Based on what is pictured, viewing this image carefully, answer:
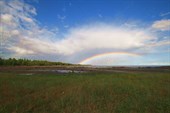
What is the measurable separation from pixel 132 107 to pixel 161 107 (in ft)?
5.98

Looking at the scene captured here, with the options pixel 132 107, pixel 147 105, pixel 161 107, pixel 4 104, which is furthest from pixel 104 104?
pixel 4 104

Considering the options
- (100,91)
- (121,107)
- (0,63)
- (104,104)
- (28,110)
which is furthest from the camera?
(0,63)

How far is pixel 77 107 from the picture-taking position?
370 inches

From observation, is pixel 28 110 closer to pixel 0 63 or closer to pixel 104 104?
pixel 104 104

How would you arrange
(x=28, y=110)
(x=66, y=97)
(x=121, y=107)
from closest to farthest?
(x=28, y=110) → (x=121, y=107) → (x=66, y=97)

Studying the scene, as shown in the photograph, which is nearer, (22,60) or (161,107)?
(161,107)

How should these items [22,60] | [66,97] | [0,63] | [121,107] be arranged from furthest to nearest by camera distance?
[22,60], [0,63], [66,97], [121,107]

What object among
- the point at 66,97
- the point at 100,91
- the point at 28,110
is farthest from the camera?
the point at 100,91

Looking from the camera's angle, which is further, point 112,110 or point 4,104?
point 4,104

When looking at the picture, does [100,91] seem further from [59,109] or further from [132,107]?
[59,109]

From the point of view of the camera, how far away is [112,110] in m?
8.84

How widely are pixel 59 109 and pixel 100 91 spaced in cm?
561

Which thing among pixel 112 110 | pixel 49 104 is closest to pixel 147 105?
pixel 112 110

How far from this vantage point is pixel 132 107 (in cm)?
930
